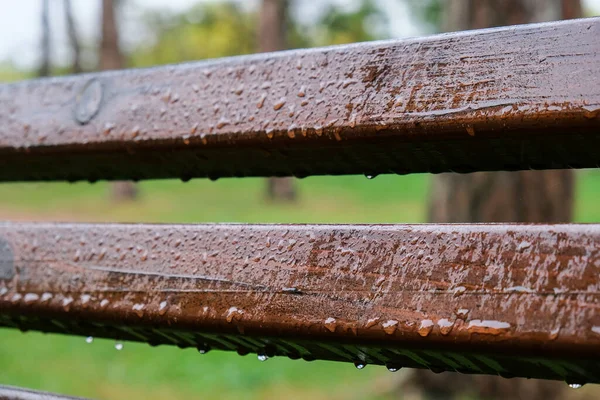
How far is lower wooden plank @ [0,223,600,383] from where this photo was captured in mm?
625

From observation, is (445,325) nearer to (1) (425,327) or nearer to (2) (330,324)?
(1) (425,327)

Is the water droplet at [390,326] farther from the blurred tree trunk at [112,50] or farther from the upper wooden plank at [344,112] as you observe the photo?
the blurred tree trunk at [112,50]

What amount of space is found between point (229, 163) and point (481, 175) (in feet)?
7.97

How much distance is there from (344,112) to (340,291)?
0.65ft

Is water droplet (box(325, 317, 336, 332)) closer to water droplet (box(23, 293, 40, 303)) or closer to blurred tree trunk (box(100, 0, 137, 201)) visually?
water droplet (box(23, 293, 40, 303))

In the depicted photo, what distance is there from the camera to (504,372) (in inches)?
26.9

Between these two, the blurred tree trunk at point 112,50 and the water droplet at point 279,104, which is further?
the blurred tree trunk at point 112,50

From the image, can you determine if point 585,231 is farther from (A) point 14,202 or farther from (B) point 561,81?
(A) point 14,202

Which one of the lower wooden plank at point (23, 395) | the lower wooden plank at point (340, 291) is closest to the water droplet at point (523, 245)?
the lower wooden plank at point (340, 291)

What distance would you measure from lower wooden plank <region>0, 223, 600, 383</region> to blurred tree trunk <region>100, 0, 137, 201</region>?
12.4 m

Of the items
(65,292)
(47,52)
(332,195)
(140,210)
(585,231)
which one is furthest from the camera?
(47,52)

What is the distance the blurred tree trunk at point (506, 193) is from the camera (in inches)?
118

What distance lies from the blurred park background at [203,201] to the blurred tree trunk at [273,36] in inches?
1.0

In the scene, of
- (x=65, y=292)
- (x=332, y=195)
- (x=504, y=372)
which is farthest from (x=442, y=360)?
(x=332, y=195)
